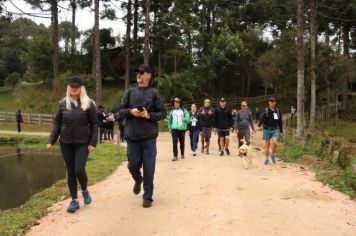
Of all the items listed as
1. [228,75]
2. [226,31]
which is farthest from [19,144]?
[228,75]

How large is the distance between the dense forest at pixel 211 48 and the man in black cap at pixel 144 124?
76.2ft

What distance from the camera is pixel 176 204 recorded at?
24.4 ft

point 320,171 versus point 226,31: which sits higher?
point 226,31

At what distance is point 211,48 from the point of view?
145ft

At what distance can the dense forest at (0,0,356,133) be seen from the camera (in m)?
36.7

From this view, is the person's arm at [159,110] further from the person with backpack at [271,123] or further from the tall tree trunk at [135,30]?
the tall tree trunk at [135,30]

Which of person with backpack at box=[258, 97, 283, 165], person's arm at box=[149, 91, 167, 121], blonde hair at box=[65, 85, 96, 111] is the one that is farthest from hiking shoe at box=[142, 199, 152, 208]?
person with backpack at box=[258, 97, 283, 165]

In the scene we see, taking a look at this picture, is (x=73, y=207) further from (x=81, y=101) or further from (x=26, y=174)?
→ (x=26, y=174)

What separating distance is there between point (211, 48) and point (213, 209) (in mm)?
38020

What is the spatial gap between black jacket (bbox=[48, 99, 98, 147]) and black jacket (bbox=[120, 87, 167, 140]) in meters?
0.52

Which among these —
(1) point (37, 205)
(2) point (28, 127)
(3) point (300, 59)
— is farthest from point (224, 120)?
(2) point (28, 127)

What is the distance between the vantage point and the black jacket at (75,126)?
6762mm

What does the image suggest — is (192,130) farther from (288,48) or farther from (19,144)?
(288,48)

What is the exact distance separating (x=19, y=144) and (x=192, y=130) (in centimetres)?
1341
